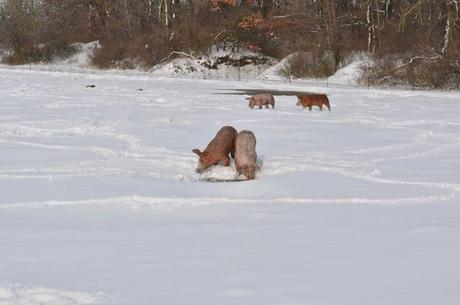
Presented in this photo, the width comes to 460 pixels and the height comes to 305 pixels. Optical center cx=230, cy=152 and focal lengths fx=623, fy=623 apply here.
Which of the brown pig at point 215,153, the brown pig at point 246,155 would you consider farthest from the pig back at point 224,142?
the brown pig at point 246,155

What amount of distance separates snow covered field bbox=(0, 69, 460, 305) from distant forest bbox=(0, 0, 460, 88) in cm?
1687

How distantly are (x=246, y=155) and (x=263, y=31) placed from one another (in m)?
36.7

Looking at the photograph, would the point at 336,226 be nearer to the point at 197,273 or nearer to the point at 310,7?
the point at 197,273

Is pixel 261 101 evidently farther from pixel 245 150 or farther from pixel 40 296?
pixel 40 296

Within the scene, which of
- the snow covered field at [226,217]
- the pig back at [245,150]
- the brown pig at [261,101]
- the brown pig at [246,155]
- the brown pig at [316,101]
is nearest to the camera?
the snow covered field at [226,217]

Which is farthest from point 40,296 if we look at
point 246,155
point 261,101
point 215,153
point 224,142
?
point 261,101

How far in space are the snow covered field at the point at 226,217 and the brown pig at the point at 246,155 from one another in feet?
0.97

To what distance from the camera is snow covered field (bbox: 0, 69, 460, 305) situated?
4668mm

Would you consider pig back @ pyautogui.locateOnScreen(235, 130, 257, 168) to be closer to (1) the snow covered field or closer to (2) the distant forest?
(1) the snow covered field

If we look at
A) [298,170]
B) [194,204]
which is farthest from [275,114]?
[194,204]

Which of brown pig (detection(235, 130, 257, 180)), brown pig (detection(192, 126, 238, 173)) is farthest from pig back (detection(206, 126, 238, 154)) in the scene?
brown pig (detection(235, 130, 257, 180))

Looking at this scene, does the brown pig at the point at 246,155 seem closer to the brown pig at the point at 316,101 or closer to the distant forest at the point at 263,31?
the brown pig at the point at 316,101

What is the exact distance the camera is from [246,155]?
9.74 metres

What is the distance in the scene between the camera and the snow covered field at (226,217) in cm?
467
